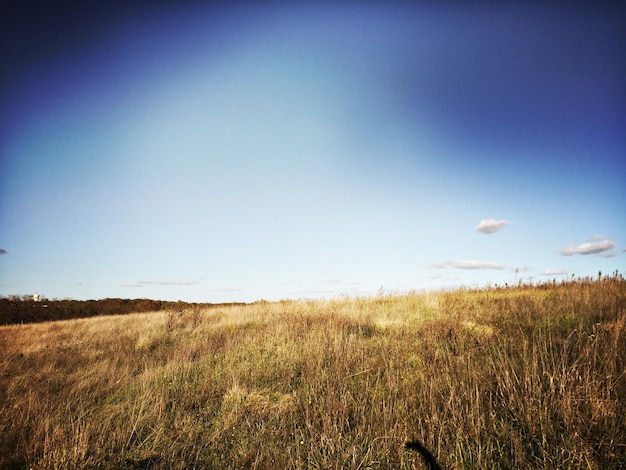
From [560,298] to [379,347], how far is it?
5319mm

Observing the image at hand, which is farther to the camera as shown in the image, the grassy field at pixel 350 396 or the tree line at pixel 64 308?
the tree line at pixel 64 308

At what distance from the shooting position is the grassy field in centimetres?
271

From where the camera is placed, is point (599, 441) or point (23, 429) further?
point (23, 429)

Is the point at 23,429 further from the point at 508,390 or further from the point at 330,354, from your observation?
the point at 508,390

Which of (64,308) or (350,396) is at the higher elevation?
(350,396)

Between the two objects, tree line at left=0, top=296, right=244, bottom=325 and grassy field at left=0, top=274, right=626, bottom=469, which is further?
tree line at left=0, top=296, right=244, bottom=325

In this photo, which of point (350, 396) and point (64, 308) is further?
point (64, 308)

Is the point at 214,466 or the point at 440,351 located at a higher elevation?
the point at 440,351

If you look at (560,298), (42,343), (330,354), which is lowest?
(42,343)

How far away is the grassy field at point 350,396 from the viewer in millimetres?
2711

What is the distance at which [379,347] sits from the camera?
5551 millimetres

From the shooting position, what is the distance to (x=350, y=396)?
3621mm

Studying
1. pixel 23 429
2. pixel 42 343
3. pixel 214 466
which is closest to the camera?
pixel 214 466

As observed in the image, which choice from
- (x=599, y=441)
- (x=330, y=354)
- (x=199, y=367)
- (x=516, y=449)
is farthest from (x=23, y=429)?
(x=599, y=441)
